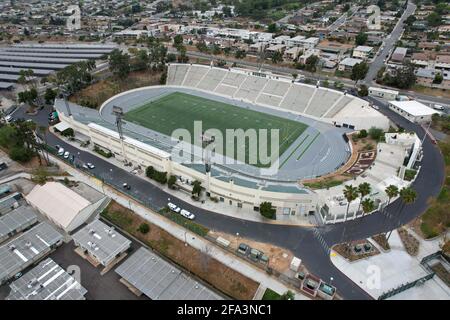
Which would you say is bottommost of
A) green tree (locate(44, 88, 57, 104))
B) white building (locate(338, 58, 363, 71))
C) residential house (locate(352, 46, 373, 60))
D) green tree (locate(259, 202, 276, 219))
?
green tree (locate(259, 202, 276, 219))

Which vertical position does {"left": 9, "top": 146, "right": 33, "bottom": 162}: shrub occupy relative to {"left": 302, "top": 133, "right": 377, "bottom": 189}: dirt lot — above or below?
above

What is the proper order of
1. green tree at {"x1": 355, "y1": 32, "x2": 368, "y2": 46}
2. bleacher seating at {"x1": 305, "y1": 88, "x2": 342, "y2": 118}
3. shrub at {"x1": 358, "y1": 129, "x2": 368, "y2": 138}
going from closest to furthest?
shrub at {"x1": 358, "y1": 129, "x2": 368, "y2": 138} < bleacher seating at {"x1": 305, "y1": 88, "x2": 342, "y2": 118} < green tree at {"x1": 355, "y1": 32, "x2": 368, "y2": 46}

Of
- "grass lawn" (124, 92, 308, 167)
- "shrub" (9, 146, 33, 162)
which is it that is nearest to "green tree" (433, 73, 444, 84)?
"grass lawn" (124, 92, 308, 167)

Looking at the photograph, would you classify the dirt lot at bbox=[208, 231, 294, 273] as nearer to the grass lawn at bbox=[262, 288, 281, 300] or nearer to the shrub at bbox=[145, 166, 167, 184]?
the grass lawn at bbox=[262, 288, 281, 300]

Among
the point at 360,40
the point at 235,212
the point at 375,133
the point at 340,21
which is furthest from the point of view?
the point at 340,21

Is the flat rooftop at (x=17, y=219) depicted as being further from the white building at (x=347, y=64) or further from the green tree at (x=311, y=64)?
the white building at (x=347, y=64)

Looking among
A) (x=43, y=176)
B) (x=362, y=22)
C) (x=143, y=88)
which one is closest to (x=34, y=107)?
(x=143, y=88)

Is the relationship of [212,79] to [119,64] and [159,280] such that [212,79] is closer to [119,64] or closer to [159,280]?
[119,64]

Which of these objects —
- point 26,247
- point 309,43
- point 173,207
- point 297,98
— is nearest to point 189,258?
point 173,207
